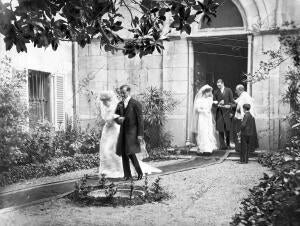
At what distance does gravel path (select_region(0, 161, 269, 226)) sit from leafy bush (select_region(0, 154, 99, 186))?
7.77 feet

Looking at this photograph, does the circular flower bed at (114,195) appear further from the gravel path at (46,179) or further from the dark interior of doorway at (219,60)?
the dark interior of doorway at (219,60)

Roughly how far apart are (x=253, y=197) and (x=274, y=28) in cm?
824

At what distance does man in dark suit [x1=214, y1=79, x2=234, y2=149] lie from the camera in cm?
1259

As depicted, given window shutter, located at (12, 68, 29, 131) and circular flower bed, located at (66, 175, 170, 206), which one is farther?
window shutter, located at (12, 68, 29, 131)

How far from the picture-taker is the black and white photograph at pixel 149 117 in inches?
165

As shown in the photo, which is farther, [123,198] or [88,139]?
[88,139]

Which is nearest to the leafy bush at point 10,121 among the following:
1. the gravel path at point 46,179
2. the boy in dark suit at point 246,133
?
the gravel path at point 46,179

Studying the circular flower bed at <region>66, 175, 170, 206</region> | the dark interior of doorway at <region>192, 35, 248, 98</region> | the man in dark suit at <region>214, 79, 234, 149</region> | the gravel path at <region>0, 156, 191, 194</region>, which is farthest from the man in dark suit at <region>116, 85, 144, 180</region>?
the dark interior of doorway at <region>192, 35, 248, 98</region>

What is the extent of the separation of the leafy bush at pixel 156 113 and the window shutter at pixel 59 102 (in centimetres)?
221

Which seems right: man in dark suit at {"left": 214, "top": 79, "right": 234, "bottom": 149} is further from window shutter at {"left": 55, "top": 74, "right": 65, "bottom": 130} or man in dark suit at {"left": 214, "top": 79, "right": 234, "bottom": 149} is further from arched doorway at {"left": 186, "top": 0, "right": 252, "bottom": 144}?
window shutter at {"left": 55, "top": 74, "right": 65, "bottom": 130}

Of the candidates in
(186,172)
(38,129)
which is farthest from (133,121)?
(38,129)

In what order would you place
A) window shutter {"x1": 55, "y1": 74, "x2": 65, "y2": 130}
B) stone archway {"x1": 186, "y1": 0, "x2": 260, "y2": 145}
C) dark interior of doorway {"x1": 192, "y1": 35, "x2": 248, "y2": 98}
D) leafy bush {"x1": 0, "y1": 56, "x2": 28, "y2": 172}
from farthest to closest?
dark interior of doorway {"x1": 192, "y1": 35, "x2": 248, "y2": 98} < stone archway {"x1": 186, "y1": 0, "x2": 260, "y2": 145} < window shutter {"x1": 55, "y1": 74, "x2": 65, "y2": 130} < leafy bush {"x1": 0, "y1": 56, "x2": 28, "y2": 172}

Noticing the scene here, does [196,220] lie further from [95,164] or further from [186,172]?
[95,164]

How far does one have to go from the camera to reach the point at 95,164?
37.2 feet
